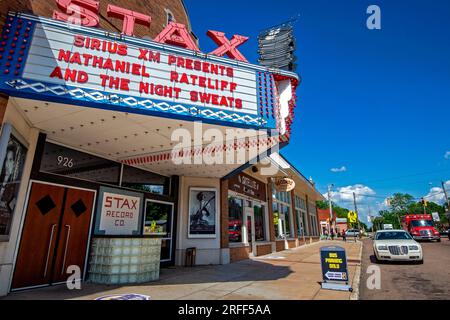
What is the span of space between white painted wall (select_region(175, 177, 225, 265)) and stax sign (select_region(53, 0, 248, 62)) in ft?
20.8

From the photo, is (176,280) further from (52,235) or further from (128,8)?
(128,8)

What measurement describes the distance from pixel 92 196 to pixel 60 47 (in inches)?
177

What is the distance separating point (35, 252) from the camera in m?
6.63

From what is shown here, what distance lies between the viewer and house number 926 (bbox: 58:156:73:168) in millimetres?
7666

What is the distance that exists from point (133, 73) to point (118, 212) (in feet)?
16.9

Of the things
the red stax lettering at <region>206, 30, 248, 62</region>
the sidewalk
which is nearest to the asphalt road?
the sidewalk

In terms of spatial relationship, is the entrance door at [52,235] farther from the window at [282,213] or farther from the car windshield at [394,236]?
the window at [282,213]

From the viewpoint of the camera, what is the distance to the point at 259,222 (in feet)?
54.6

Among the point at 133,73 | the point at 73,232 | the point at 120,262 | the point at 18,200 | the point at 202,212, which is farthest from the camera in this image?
the point at 202,212

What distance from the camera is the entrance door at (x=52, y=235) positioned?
646 centimetres

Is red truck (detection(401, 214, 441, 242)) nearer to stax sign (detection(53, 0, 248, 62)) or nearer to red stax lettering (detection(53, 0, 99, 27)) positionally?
stax sign (detection(53, 0, 248, 62))

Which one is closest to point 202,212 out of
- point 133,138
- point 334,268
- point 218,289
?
point 218,289
